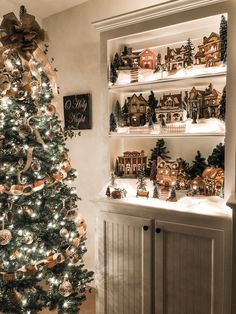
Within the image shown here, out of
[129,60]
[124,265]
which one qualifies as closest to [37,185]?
[124,265]

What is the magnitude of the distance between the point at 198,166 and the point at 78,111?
1333 mm

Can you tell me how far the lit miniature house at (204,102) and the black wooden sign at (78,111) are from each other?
109 cm

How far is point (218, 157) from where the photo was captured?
203 cm

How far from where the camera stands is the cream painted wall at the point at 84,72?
2.74 metres

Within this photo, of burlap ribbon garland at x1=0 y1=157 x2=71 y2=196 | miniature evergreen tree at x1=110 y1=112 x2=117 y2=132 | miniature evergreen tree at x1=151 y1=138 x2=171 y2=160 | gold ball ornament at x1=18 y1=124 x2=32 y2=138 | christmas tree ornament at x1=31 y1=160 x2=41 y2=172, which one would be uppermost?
miniature evergreen tree at x1=110 y1=112 x2=117 y2=132

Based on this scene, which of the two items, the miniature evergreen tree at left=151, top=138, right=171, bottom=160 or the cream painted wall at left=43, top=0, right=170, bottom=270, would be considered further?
the cream painted wall at left=43, top=0, right=170, bottom=270

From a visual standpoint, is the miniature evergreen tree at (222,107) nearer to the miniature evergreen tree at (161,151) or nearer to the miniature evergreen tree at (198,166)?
the miniature evergreen tree at (198,166)

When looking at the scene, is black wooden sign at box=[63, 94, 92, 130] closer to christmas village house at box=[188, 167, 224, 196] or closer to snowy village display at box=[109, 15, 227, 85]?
snowy village display at box=[109, 15, 227, 85]

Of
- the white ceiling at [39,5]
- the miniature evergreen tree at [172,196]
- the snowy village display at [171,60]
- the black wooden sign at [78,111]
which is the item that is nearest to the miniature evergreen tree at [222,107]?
the snowy village display at [171,60]

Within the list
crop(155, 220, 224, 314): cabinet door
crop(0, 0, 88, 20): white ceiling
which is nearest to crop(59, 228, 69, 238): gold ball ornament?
crop(155, 220, 224, 314): cabinet door

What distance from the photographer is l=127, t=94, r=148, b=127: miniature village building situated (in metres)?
2.28

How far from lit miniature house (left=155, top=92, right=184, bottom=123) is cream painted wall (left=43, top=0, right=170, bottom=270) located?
2.46ft

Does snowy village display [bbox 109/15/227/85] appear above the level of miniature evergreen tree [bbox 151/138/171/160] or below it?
above

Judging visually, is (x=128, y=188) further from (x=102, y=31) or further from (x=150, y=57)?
(x=102, y=31)
